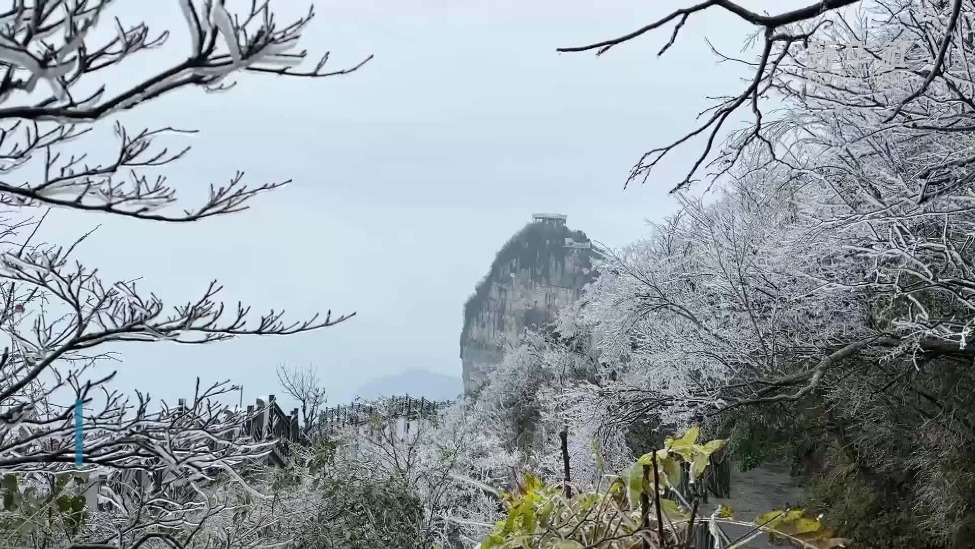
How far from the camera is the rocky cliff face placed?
79375 mm

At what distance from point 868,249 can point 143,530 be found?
6154mm

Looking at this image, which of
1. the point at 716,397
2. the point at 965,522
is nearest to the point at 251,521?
the point at 716,397

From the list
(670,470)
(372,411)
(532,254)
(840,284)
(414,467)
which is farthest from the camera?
(532,254)

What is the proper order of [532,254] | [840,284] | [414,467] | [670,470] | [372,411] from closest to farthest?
1. [670,470]
2. [840,284]
3. [414,467]
4. [372,411]
5. [532,254]

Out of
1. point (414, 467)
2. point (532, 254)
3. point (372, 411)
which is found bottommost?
point (414, 467)

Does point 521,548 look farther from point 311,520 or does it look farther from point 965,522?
point 965,522

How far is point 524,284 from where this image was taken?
8231 cm

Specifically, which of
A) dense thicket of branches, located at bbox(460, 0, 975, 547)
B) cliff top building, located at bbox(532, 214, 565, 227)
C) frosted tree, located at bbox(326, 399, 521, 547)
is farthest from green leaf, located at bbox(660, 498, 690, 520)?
cliff top building, located at bbox(532, 214, 565, 227)

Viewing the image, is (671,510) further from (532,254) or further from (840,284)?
(532,254)

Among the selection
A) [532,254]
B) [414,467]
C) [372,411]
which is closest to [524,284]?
[532,254]

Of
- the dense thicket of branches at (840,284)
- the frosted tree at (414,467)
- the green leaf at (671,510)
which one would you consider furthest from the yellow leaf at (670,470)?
the frosted tree at (414,467)

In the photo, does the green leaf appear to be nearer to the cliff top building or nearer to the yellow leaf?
the yellow leaf

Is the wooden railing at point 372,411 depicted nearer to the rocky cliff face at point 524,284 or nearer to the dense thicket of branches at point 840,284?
the dense thicket of branches at point 840,284

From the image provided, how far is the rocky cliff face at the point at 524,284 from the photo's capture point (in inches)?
3125
